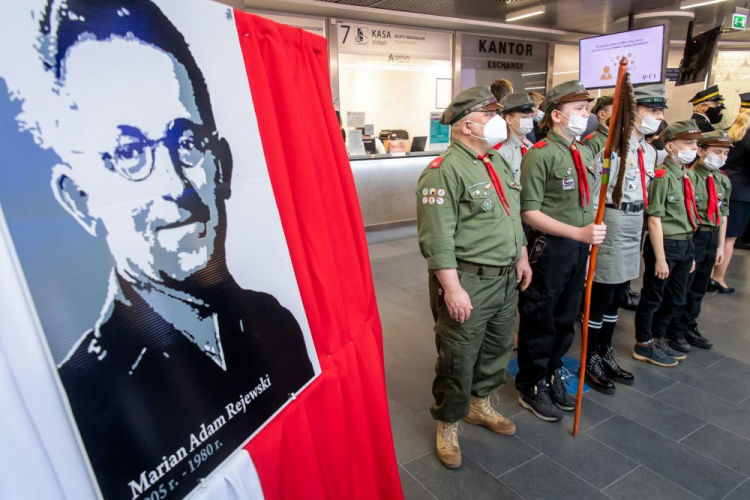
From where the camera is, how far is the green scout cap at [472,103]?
2.02m

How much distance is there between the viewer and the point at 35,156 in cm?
61

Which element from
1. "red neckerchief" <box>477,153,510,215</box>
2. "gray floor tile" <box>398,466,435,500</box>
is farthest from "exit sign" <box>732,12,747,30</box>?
"gray floor tile" <box>398,466,435,500</box>

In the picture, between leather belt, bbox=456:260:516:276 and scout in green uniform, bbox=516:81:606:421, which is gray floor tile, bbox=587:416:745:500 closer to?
scout in green uniform, bbox=516:81:606:421

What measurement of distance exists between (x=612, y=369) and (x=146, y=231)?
2.93 metres

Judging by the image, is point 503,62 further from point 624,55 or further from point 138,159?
point 138,159

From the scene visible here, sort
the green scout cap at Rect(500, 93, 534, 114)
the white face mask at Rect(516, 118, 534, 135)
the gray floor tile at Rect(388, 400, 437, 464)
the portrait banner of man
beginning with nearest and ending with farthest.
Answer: the portrait banner of man, the gray floor tile at Rect(388, 400, 437, 464), the green scout cap at Rect(500, 93, 534, 114), the white face mask at Rect(516, 118, 534, 135)

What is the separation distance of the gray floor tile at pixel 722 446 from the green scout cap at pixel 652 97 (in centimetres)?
171

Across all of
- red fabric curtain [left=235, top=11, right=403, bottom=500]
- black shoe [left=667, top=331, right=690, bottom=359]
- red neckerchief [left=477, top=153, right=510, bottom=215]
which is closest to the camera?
red fabric curtain [left=235, top=11, right=403, bottom=500]

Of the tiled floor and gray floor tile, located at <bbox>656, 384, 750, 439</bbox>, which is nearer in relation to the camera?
the tiled floor

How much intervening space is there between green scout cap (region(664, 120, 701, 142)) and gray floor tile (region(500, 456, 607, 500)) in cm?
202

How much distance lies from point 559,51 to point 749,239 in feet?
16.4

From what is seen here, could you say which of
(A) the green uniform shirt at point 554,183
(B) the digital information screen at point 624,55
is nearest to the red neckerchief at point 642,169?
(A) the green uniform shirt at point 554,183

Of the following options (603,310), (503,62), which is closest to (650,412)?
(603,310)

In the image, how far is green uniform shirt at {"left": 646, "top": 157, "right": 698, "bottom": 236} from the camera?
283cm
